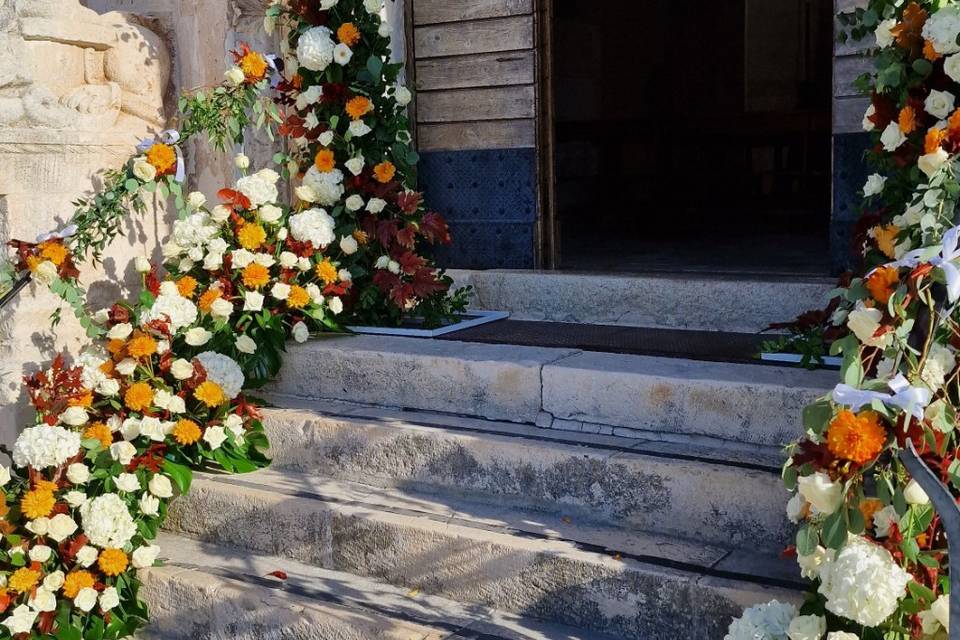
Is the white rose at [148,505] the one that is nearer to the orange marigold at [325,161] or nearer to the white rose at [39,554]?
the white rose at [39,554]

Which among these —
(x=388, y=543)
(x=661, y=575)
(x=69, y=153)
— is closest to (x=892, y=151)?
(x=661, y=575)

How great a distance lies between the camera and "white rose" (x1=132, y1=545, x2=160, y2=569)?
321cm

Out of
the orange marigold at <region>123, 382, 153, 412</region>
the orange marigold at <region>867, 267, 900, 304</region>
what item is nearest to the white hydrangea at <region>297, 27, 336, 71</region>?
the orange marigold at <region>123, 382, 153, 412</region>

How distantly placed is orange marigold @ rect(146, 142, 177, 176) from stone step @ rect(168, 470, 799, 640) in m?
1.12

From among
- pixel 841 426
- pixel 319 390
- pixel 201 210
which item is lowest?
pixel 319 390

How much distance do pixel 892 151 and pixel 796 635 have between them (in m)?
1.47

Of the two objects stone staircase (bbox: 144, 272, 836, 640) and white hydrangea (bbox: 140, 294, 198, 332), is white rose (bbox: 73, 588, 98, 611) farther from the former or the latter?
white hydrangea (bbox: 140, 294, 198, 332)

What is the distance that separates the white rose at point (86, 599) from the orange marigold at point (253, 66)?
1.94 metres

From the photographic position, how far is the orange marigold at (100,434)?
11.1ft

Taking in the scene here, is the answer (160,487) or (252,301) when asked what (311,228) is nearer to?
(252,301)

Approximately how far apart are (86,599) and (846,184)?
120 inches

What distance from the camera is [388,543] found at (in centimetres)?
308

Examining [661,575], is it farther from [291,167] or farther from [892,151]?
[291,167]

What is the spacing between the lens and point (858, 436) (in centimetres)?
185
